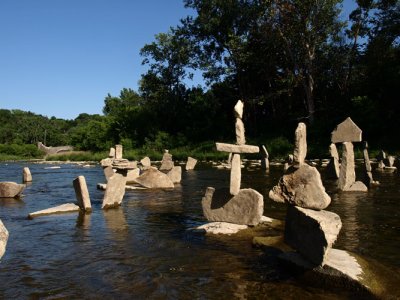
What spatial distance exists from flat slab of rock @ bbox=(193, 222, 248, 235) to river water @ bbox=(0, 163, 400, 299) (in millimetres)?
280

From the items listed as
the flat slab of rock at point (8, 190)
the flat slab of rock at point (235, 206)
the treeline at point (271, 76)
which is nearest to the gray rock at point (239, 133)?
the flat slab of rock at point (235, 206)

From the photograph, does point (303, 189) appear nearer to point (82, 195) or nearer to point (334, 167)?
point (82, 195)

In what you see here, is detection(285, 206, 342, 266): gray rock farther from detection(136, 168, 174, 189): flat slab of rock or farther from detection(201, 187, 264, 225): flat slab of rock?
detection(136, 168, 174, 189): flat slab of rock

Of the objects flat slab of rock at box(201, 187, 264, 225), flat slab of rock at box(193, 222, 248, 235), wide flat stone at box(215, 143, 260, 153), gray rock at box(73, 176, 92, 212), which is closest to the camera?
wide flat stone at box(215, 143, 260, 153)

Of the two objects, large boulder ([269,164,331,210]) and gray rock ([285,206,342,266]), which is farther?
large boulder ([269,164,331,210])

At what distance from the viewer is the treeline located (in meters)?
41.6

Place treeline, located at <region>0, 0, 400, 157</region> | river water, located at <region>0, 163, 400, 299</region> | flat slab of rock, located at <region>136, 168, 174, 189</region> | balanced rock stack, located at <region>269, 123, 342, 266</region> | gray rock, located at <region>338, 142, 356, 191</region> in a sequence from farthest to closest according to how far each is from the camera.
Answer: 1. treeline, located at <region>0, 0, 400, 157</region>
2. flat slab of rock, located at <region>136, 168, 174, 189</region>
3. gray rock, located at <region>338, 142, 356, 191</region>
4. balanced rock stack, located at <region>269, 123, 342, 266</region>
5. river water, located at <region>0, 163, 400, 299</region>

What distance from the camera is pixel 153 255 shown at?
26.5 ft

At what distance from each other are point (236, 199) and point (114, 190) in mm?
5410

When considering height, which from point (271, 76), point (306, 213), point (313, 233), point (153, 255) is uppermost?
point (271, 76)

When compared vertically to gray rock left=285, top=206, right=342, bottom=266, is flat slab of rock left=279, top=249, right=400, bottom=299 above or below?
below

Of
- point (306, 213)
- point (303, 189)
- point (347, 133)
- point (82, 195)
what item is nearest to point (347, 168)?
point (347, 133)

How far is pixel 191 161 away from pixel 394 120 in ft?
70.0

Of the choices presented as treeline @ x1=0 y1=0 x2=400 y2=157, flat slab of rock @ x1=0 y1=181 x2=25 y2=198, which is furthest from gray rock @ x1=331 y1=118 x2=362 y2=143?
treeline @ x1=0 y1=0 x2=400 y2=157
